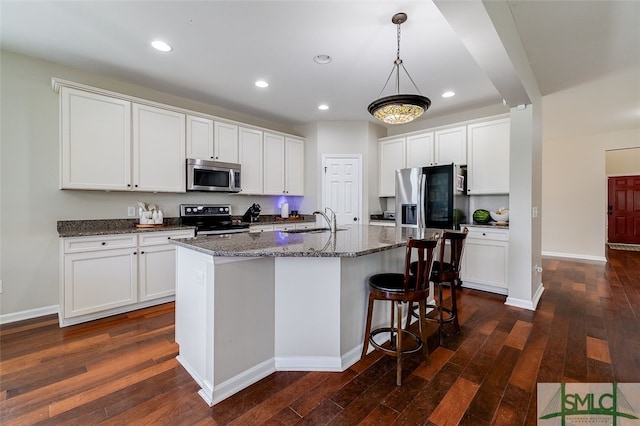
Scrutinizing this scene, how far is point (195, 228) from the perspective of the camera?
3475 millimetres

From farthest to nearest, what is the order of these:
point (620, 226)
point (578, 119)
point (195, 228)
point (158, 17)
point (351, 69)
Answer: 1. point (620, 226)
2. point (578, 119)
3. point (195, 228)
4. point (351, 69)
5. point (158, 17)

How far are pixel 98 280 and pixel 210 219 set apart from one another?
5.06ft

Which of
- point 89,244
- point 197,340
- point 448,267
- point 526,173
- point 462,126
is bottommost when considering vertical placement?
point 197,340

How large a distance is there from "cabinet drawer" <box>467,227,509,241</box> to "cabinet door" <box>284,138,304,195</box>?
9.35 ft

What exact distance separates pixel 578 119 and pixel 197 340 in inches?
254

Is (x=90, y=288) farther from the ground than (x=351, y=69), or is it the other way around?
(x=351, y=69)

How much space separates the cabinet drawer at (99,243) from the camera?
8.72 feet

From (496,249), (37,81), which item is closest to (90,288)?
(37,81)

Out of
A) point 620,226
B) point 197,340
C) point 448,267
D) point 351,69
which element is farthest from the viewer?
point 620,226

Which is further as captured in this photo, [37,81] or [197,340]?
[37,81]

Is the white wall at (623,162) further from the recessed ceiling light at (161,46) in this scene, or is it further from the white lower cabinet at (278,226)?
the recessed ceiling light at (161,46)

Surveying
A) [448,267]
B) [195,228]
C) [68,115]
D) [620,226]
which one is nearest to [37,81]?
[68,115]

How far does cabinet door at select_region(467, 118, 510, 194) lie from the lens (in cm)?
374

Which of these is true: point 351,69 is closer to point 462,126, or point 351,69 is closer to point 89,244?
point 462,126
